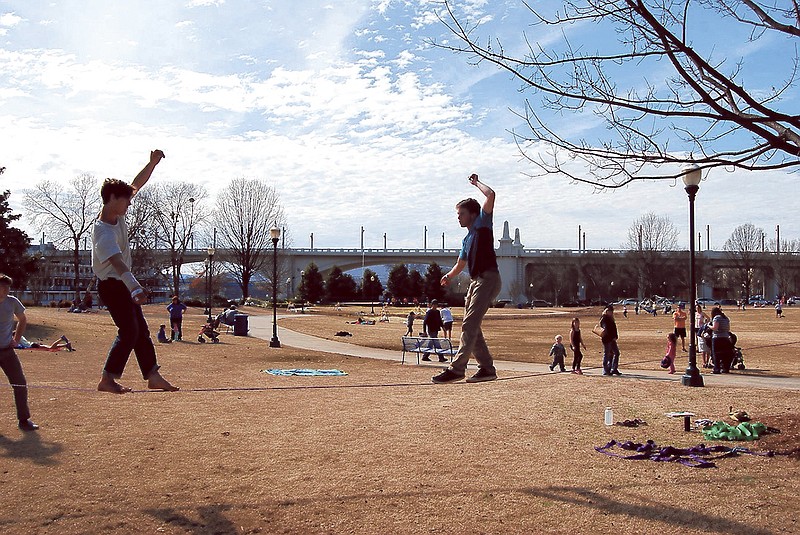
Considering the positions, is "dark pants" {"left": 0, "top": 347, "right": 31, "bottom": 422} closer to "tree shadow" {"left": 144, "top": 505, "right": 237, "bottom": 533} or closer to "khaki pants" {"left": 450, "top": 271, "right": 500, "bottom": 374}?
"tree shadow" {"left": 144, "top": 505, "right": 237, "bottom": 533}

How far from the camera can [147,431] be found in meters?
11.2

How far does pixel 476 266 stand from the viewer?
757 centimetres

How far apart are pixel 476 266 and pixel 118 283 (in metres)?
3.58

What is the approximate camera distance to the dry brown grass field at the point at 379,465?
7453mm

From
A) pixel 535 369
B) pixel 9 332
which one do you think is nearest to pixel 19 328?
pixel 9 332

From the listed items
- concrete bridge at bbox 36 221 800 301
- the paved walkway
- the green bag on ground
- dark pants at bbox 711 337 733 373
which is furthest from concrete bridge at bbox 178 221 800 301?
the green bag on ground

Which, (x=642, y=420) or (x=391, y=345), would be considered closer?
(x=642, y=420)

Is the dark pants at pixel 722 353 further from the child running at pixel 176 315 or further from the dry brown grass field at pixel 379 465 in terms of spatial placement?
the child running at pixel 176 315

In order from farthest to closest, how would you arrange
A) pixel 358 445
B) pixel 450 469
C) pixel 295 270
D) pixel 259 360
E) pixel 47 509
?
pixel 295 270
pixel 259 360
pixel 358 445
pixel 450 469
pixel 47 509

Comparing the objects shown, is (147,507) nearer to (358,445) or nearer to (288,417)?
(358,445)

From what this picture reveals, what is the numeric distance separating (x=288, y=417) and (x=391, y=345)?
20.9 m

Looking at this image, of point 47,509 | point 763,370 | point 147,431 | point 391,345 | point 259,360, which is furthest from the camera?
point 391,345

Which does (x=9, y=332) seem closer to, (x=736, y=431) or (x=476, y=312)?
(x=476, y=312)

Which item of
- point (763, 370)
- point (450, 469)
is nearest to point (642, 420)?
point (450, 469)
